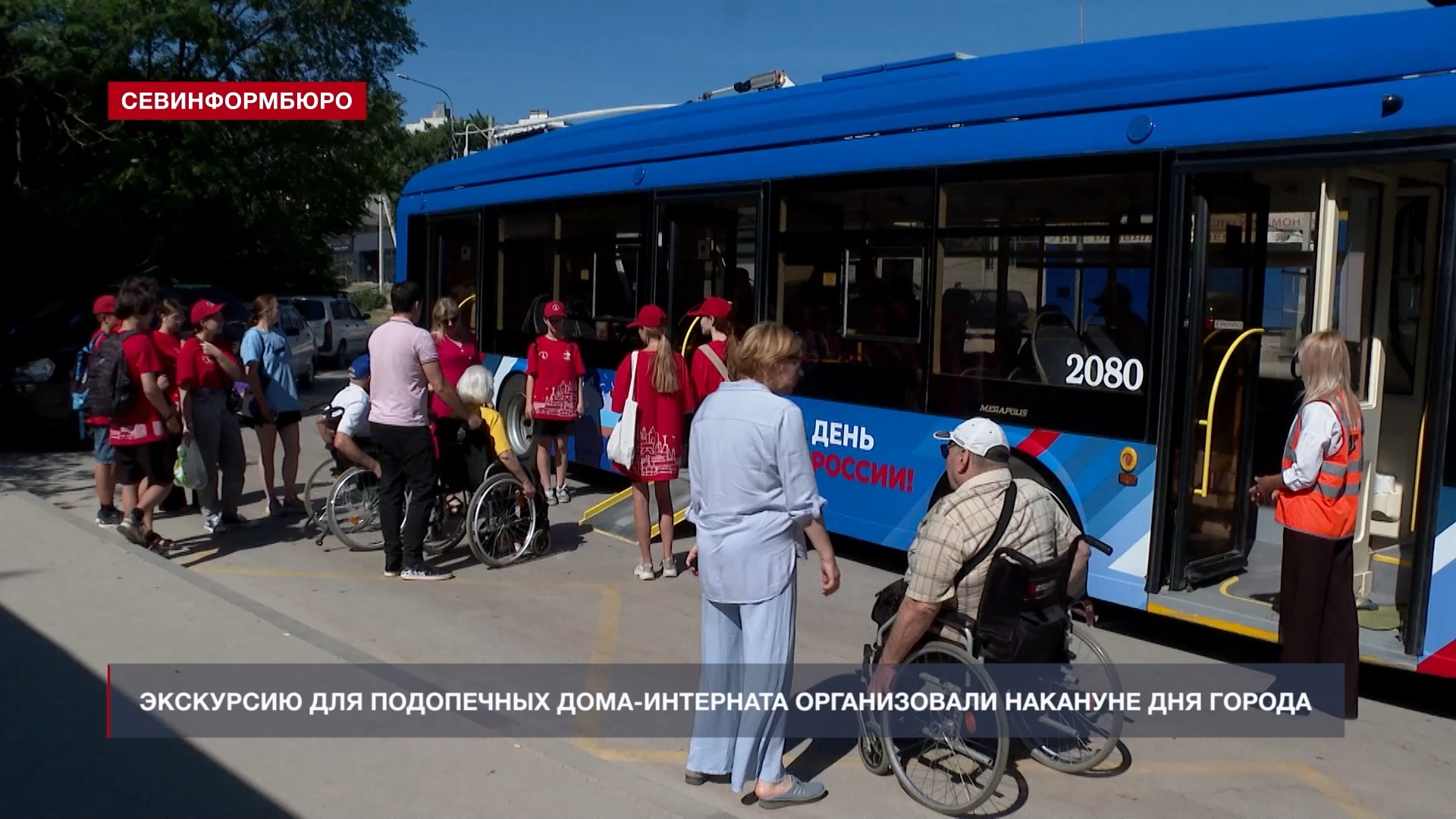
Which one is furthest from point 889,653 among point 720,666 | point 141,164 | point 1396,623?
point 141,164

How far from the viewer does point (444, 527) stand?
28.3ft

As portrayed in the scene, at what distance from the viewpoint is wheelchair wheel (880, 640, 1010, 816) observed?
14.4 feet

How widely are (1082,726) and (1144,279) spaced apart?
2.75 m

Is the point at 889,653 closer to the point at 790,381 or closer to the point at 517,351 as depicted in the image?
the point at 790,381

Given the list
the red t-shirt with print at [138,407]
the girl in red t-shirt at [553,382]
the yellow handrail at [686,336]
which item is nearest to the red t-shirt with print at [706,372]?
the yellow handrail at [686,336]

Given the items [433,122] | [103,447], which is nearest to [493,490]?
[103,447]

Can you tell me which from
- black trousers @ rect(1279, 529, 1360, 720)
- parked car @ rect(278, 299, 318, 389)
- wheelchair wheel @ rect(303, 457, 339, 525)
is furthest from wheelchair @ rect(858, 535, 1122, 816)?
parked car @ rect(278, 299, 318, 389)

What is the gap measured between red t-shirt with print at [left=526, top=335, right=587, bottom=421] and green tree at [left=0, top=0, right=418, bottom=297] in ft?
47.3

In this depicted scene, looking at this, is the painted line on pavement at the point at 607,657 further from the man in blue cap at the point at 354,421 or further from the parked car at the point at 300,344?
the parked car at the point at 300,344

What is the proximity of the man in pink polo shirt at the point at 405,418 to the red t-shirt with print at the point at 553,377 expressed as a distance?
2.21m

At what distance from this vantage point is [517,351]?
12164mm

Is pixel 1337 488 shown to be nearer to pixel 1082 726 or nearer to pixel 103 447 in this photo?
pixel 1082 726

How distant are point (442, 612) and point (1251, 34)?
5.46 m

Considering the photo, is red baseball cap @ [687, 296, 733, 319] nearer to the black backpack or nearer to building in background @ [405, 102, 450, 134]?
the black backpack
